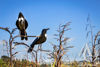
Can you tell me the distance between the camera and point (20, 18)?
2031mm

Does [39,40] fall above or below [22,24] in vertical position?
below

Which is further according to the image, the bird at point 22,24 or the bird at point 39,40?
the bird at point 22,24

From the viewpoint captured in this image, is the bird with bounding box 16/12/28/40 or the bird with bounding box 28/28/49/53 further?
the bird with bounding box 16/12/28/40

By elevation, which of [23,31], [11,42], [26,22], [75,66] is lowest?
[75,66]

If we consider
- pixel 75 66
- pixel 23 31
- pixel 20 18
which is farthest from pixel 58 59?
pixel 75 66

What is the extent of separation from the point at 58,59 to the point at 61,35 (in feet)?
2.45

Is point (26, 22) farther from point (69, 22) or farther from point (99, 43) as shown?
point (99, 43)

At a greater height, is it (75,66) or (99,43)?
(99,43)

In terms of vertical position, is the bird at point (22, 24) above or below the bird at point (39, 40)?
above

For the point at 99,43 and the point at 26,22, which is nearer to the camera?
the point at 26,22

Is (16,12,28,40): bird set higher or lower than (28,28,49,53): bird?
higher

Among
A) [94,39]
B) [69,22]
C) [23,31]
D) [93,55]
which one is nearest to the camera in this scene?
[23,31]

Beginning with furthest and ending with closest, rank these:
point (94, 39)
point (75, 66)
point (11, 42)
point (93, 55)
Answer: point (75, 66), point (94, 39), point (93, 55), point (11, 42)

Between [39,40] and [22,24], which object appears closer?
[39,40]
